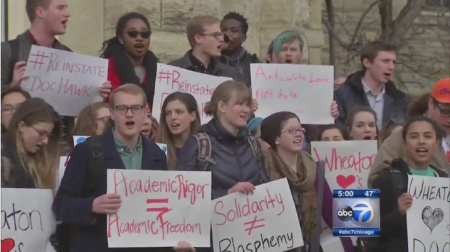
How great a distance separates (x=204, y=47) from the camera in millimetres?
9898

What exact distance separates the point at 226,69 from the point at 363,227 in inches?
88.0

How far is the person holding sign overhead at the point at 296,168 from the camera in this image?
863cm

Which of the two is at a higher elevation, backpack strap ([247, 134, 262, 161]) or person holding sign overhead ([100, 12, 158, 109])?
person holding sign overhead ([100, 12, 158, 109])

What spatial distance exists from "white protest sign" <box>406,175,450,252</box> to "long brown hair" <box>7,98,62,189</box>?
225 cm

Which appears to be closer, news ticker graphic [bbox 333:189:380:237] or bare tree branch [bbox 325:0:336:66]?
news ticker graphic [bbox 333:189:380:237]

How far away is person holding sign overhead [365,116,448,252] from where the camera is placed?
27.9 feet

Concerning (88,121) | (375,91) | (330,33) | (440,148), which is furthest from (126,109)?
(330,33)

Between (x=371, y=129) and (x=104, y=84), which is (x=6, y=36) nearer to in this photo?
(x=104, y=84)

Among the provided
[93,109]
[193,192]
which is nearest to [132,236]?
[193,192]

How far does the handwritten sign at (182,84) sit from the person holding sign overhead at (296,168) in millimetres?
1126

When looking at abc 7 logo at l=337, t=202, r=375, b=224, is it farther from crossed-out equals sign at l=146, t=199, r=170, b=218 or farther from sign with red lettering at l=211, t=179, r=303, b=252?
crossed-out equals sign at l=146, t=199, r=170, b=218

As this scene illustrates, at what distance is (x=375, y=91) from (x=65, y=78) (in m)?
2.63

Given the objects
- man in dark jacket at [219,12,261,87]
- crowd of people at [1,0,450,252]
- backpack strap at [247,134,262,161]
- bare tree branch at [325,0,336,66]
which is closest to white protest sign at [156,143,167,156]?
crowd of people at [1,0,450,252]

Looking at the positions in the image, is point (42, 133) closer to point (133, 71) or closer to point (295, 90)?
point (133, 71)
